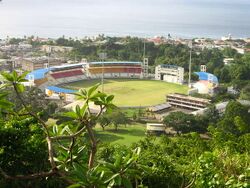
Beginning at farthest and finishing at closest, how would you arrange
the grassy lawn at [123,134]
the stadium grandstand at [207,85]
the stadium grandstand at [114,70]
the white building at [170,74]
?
the stadium grandstand at [114,70] < the white building at [170,74] < the stadium grandstand at [207,85] < the grassy lawn at [123,134]

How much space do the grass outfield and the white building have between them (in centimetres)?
46

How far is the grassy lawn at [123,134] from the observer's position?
10.0 m

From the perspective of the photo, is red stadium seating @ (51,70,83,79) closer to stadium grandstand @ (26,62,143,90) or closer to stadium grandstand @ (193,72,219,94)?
stadium grandstand @ (26,62,143,90)

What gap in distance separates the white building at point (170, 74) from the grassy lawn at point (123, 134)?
7.87m

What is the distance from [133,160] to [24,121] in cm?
187

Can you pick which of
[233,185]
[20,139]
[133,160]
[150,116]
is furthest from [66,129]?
[150,116]

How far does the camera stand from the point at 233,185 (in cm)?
146

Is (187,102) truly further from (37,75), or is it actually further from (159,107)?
(37,75)

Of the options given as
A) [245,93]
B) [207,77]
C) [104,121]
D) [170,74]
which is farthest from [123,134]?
[170,74]

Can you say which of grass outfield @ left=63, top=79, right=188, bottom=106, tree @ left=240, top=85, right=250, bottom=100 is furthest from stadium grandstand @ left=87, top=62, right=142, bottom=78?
tree @ left=240, top=85, right=250, bottom=100

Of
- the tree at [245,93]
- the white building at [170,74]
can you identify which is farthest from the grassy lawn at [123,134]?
the white building at [170,74]

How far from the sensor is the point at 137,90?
16.9m

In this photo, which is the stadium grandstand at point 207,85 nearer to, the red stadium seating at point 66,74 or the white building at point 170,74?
the white building at point 170,74

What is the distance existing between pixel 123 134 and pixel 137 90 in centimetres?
635
